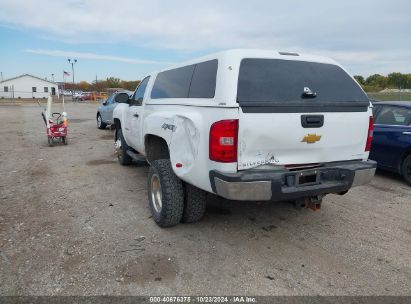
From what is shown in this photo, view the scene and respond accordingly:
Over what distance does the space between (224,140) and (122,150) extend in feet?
→ 14.8

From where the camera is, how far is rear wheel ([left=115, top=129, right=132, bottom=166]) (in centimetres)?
700

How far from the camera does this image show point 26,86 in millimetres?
73750

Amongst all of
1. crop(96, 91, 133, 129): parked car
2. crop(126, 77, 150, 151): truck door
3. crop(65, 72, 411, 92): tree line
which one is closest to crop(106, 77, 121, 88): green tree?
crop(65, 72, 411, 92): tree line

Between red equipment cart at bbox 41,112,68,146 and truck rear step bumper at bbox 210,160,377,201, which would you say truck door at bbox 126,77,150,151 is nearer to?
truck rear step bumper at bbox 210,160,377,201

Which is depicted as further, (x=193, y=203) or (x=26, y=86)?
(x=26, y=86)

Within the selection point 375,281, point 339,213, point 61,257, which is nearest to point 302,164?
point 375,281

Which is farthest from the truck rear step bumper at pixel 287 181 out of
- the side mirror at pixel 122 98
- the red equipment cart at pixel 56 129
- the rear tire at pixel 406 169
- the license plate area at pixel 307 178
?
the red equipment cart at pixel 56 129

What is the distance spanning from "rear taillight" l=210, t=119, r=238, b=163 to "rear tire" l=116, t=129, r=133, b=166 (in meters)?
4.10

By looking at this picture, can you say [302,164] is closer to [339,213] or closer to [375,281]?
[375,281]

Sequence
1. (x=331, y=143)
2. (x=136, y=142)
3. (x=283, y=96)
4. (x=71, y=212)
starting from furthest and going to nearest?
(x=136, y=142), (x=71, y=212), (x=331, y=143), (x=283, y=96)

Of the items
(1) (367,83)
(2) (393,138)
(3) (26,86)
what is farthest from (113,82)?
(2) (393,138)

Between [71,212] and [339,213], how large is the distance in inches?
144

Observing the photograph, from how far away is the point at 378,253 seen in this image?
11.9 ft

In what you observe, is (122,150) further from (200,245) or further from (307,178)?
(307,178)
